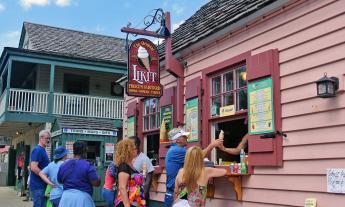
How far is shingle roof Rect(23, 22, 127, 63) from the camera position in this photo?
19797 millimetres

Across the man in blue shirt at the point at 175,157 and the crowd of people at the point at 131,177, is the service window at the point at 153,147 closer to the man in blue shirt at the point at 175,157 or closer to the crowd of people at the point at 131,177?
the crowd of people at the point at 131,177

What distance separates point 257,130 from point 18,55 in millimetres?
14341

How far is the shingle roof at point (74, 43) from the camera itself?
1980 cm

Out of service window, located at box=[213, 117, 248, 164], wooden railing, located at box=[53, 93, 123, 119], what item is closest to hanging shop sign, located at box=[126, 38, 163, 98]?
service window, located at box=[213, 117, 248, 164]

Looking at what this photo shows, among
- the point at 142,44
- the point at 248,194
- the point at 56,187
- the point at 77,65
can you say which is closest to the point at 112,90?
the point at 77,65

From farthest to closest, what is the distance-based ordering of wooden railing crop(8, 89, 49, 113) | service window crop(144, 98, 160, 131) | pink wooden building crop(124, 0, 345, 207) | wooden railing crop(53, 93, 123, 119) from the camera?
wooden railing crop(53, 93, 123, 119), wooden railing crop(8, 89, 49, 113), service window crop(144, 98, 160, 131), pink wooden building crop(124, 0, 345, 207)

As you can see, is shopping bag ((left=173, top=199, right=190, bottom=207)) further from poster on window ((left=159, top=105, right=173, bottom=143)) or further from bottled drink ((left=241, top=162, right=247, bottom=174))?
poster on window ((left=159, top=105, right=173, bottom=143))

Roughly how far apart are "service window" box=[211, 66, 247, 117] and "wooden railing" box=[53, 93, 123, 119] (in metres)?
12.4

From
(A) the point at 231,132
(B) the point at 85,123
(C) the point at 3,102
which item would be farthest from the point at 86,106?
(A) the point at 231,132

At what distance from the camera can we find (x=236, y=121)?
22.0ft

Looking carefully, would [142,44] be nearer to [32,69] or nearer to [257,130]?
[257,130]

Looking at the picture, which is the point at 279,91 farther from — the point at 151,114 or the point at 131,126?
the point at 131,126

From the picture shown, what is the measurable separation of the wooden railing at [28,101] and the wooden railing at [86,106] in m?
0.51

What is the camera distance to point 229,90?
633 centimetres
